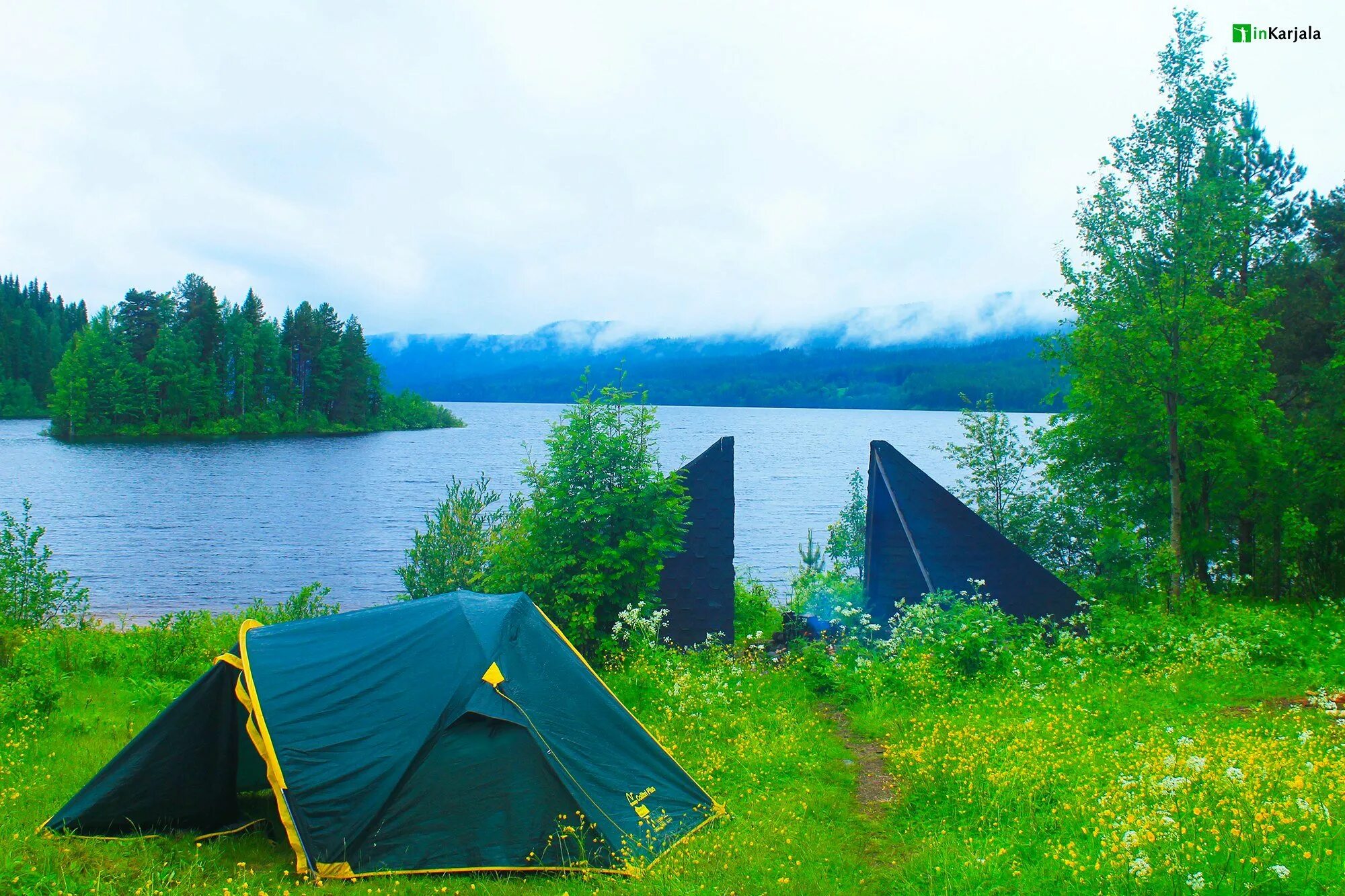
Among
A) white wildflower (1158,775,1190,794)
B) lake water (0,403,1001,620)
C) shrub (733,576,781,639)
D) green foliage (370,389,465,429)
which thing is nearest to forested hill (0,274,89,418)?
lake water (0,403,1001,620)

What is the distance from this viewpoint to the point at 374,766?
651cm

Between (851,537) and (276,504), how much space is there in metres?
39.6

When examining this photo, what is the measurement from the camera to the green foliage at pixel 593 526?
38.3 feet

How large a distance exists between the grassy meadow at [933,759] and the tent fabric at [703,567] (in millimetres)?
619

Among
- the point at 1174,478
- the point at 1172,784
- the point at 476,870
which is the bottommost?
the point at 476,870

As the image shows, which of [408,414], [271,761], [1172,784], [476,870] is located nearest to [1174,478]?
[1172,784]

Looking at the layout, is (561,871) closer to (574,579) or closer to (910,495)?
(574,579)

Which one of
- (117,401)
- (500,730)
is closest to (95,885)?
(500,730)

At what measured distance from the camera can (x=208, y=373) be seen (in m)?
90.7

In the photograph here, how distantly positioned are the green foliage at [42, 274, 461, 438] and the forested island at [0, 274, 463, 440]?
11 cm

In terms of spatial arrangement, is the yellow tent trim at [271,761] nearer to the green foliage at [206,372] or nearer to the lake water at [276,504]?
the lake water at [276,504]

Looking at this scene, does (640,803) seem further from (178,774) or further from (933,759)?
(178,774)

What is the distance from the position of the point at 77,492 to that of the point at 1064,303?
55109mm

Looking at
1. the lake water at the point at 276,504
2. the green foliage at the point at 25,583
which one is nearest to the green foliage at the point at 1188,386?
the lake water at the point at 276,504
